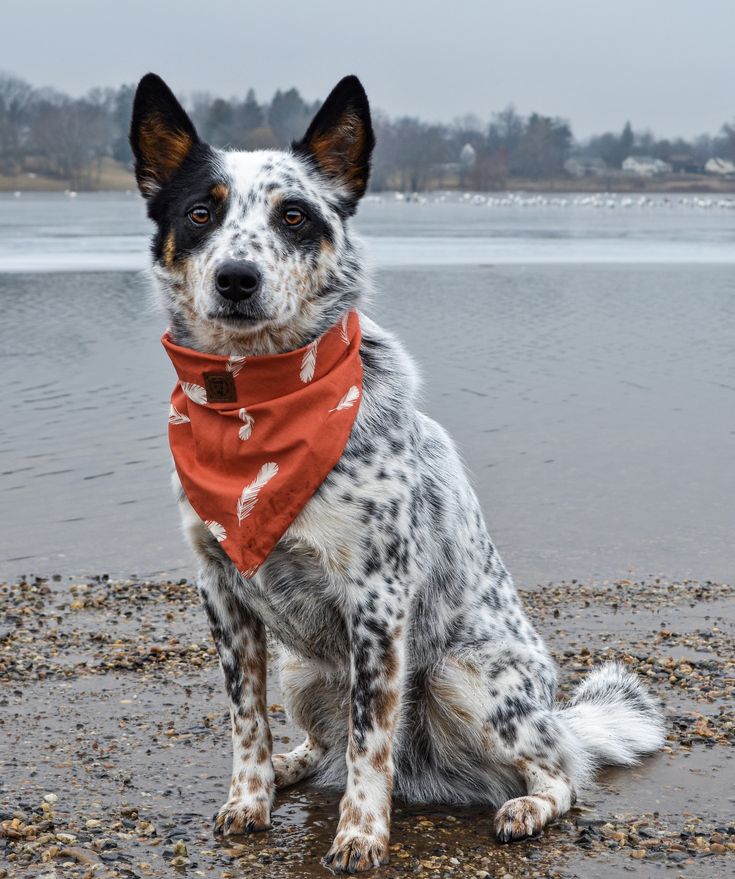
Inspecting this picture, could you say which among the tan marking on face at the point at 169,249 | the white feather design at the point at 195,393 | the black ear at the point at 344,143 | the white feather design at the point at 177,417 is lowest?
the white feather design at the point at 177,417

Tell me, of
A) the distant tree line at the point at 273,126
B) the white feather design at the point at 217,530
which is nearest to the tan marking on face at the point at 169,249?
the white feather design at the point at 217,530

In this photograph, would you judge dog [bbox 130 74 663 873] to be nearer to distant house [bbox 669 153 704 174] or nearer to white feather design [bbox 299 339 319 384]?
white feather design [bbox 299 339 319 384]

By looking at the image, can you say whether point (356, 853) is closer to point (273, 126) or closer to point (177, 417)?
point (177, 417)

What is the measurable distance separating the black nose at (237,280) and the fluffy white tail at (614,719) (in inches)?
87.0

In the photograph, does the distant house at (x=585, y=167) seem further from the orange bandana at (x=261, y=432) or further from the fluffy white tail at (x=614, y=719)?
the orange bandana at (x=261, y=432)

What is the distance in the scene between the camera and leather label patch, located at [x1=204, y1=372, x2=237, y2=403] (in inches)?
176

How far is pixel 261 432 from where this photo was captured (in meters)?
4.42

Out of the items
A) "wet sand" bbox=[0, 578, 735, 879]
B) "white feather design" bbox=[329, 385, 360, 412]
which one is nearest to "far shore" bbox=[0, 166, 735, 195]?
"wet sand" bbox=[0, 578, 735, 879]

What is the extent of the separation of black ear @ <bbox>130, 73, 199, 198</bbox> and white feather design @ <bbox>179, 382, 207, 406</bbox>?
2.46 feet

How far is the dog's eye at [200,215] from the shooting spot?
171 inches

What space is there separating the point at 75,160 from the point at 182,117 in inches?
4515

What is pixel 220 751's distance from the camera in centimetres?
516

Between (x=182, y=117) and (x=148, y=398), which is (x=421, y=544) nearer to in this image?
(x=182, y=117)

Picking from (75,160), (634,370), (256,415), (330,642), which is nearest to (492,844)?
(330,642)
